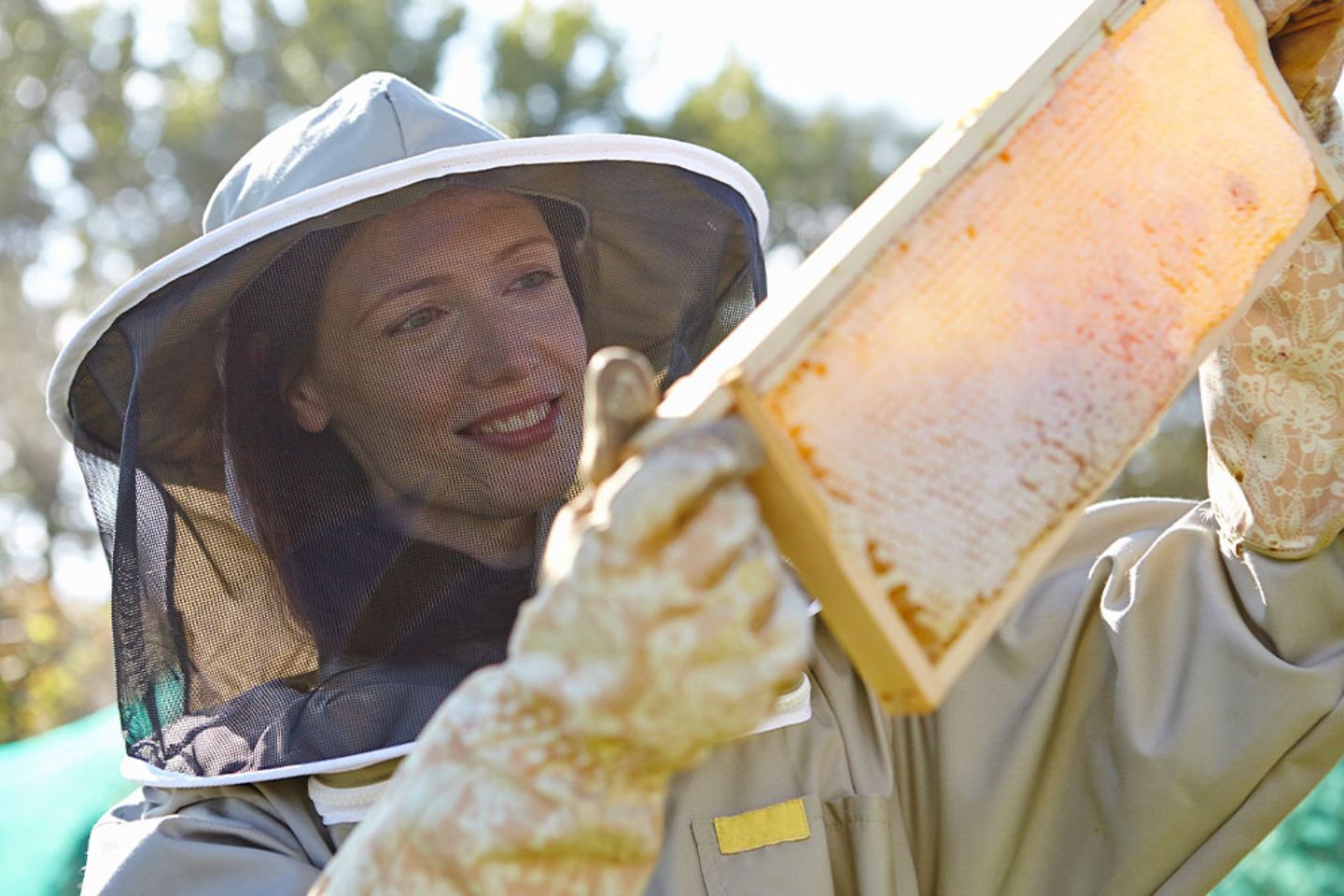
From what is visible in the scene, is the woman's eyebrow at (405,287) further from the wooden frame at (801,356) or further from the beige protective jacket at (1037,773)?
the wooden frame at (801,356)

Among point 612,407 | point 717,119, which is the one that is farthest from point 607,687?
point 717,119

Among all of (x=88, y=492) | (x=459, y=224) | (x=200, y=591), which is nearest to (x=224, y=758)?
(x=200, y=591)

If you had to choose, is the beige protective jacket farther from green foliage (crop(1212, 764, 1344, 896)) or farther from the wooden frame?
green foliage (crop(1212, 764, 1344, 896))

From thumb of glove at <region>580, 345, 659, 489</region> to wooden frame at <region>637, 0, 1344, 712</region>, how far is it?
0.07ft

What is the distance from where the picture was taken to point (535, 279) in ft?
7.75

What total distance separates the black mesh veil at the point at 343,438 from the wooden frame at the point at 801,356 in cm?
91

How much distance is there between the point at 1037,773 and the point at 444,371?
1094 millimetres

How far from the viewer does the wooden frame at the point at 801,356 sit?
1.21 meters

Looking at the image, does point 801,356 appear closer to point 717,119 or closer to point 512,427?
point 512,427

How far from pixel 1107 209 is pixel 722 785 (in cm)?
103

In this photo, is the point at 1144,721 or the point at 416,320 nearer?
the point at 1144,721

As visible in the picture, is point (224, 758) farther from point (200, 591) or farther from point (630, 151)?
point (630, 151)

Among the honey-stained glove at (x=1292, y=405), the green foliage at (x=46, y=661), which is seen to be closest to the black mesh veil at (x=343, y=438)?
the honey-stained glove at (x=1292, y=405)

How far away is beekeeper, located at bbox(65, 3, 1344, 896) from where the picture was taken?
2.01 m
